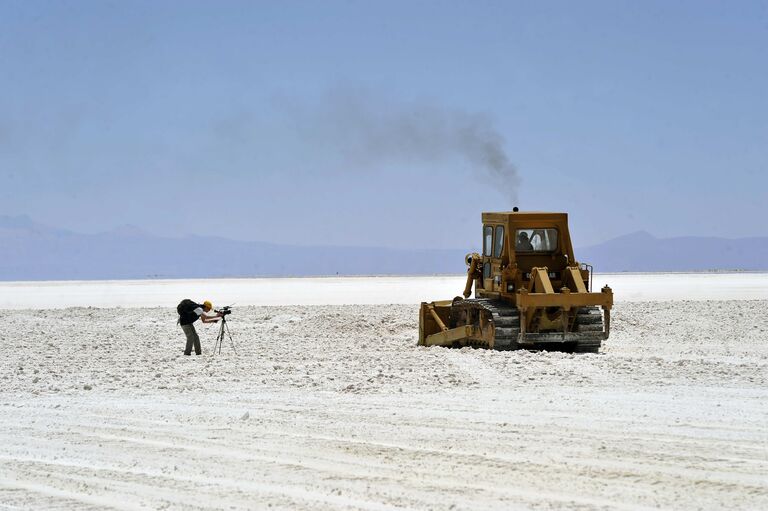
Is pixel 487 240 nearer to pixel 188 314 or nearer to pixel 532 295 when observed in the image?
pixel 532 295

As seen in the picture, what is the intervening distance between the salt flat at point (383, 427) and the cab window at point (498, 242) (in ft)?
7.29

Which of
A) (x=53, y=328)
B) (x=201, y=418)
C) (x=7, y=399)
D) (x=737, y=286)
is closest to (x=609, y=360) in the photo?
(x=201, y=418)

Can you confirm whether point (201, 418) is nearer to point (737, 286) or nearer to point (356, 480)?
point (356, 480)

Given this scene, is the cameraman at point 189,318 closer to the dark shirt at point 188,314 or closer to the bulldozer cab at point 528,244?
the dark shirt at point 188,314

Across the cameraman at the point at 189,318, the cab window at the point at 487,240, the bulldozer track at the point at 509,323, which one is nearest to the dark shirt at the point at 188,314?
the cameraman at the point at 189,318

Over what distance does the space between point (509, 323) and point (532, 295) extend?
0.72 m

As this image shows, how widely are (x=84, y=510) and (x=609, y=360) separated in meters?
11.0

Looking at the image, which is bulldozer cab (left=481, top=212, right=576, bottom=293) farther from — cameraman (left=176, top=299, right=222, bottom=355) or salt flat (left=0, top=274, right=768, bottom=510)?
cameraman (left=176, top=299, right=222, bottom=355)

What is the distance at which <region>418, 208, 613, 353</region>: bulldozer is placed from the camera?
18.5 metres

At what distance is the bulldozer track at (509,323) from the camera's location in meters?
18.6

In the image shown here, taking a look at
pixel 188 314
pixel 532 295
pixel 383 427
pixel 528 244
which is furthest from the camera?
pixel 528 244

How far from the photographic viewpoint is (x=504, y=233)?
1944 centimetres

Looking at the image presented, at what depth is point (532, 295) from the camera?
18250 millimetres

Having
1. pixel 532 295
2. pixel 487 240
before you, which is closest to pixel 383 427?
pixel 532 295
